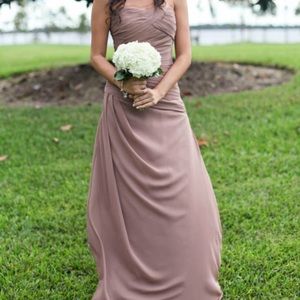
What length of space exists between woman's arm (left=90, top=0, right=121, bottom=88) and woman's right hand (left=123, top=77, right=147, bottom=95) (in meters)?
0.07

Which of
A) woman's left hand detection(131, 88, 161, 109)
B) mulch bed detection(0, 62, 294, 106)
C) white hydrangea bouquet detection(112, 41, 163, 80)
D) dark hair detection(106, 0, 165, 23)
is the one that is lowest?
mulch bed detection(0, 62, 294, 106)

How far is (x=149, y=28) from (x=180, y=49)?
0.80 feet

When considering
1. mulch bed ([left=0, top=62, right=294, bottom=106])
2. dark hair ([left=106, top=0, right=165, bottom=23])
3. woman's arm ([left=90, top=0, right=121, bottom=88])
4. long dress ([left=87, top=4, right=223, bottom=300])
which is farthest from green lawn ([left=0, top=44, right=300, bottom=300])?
dark hair ([left=106, top=0, right=165, bottom=23])

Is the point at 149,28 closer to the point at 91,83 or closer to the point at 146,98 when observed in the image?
the point at 146,98

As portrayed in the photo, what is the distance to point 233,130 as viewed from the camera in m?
6.96

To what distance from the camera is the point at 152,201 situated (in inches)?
126

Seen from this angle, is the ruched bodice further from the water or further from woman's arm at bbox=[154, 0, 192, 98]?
the water

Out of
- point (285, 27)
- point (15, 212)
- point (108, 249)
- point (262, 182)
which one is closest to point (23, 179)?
point (15, 212)

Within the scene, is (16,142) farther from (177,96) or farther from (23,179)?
(177,96)

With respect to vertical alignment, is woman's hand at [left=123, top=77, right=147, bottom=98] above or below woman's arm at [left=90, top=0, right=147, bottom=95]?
below

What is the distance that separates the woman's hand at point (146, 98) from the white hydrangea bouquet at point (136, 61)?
4.2 inches

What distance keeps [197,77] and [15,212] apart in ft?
19.9

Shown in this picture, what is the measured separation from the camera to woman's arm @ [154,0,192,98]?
324 centimetres

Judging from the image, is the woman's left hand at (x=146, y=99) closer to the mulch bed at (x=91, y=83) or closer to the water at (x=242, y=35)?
the mulch bed at (x=91, y=83)
